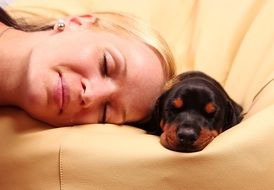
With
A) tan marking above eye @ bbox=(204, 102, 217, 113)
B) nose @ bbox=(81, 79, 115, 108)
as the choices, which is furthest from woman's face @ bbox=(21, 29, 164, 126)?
tan marking above eye @ bbox=(204, 102, 217, 113)

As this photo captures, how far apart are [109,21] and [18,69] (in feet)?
1.16

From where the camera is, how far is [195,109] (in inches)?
48.2

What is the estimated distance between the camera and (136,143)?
1018mm

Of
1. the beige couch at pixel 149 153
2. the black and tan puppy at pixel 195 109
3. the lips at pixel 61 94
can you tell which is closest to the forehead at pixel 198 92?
the black and tan puppy at pixel 195 109

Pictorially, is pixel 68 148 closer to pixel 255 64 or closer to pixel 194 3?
pixel 255 64

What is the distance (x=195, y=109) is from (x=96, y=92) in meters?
0.26

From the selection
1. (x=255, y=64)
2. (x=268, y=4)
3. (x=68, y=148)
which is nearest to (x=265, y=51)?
(x=255, y=64)

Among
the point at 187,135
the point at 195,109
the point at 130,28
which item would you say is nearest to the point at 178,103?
the point at 195,109

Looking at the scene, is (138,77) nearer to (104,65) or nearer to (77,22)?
(104,65)

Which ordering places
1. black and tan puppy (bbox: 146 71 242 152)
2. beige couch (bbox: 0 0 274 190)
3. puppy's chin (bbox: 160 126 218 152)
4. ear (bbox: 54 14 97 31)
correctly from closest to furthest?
beige couch (bbox: 0 0 274 190) → puppy's chin (bbox: 160 126 218 152) → black and tan puppy (bbox: 146 71 242 152) → ear (bbox: 54 14 97 31)

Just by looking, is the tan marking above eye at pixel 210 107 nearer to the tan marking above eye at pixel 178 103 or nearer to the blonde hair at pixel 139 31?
the tan marking above eye at pixel 178 103

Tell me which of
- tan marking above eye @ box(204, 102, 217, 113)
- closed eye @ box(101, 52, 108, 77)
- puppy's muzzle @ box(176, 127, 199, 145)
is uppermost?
closed eye @ box(101, 52, 108, 77)

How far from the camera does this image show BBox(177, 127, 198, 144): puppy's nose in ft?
3.50

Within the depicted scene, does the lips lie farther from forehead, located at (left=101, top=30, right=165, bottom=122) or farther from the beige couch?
forehead, located at (left=101, top=30, right=165, bottom=122)
